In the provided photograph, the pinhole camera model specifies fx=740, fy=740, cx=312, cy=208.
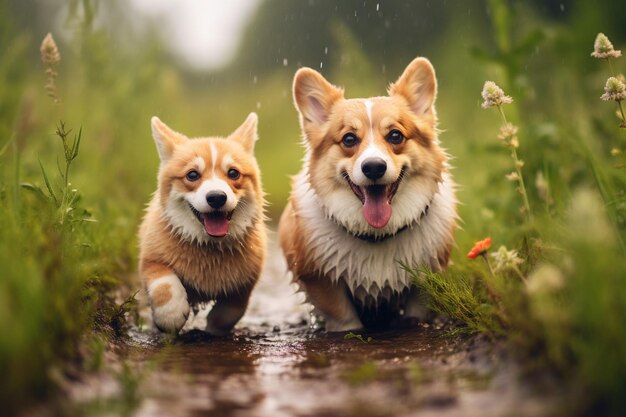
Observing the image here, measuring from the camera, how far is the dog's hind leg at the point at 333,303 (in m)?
3.80

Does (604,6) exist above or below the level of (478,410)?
above

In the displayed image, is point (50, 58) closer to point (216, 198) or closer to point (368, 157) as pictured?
point (216, 198)

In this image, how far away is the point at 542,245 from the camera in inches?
123

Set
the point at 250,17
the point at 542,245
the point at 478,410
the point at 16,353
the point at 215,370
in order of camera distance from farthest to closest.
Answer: the point at 250,17
the point at 542,245
the point at 215,370
the point at 478,410
the point at 16,353

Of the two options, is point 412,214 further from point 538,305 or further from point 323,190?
point 538,305

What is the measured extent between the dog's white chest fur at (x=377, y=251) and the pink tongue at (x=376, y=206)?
0.53 feet

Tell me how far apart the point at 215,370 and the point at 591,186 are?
2733 mm

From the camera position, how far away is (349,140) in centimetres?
376

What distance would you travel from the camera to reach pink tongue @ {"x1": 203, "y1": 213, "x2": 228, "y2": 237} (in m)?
3.69

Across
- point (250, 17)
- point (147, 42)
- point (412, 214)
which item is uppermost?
point (250, 17)

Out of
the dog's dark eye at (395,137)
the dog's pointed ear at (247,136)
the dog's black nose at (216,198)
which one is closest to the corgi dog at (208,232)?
the dog's black nose at (216,198)

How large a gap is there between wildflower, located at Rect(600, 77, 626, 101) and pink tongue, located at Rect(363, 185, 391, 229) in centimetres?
112

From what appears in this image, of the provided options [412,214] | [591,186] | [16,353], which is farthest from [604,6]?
[16,353]

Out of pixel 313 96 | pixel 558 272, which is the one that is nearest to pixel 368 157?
pixel 313 96
